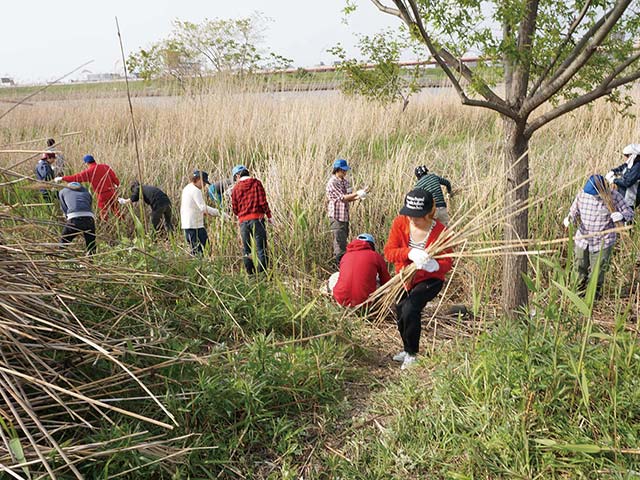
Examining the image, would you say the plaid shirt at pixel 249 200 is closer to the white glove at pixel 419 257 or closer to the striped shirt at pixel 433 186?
the striped shirt at pixel 433 186

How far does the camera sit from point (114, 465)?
80.6 inches

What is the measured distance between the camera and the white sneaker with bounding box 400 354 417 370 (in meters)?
3.12

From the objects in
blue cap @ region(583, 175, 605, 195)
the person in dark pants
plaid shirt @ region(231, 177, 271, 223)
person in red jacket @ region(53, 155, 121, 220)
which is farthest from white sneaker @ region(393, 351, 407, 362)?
person in red jacket @ region(53, 155, 121, 220)

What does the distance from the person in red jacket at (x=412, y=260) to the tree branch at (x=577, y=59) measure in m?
0.81

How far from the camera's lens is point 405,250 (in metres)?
3.22

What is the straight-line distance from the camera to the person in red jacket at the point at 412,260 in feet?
10.4

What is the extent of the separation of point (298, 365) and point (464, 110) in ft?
30.5

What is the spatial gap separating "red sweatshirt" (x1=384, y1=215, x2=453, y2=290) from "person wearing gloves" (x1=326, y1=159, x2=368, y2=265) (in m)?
1.96

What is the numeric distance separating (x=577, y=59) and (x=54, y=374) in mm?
2846

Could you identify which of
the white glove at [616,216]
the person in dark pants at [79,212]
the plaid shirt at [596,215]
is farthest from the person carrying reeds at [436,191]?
the person in dark pants at [79,212]

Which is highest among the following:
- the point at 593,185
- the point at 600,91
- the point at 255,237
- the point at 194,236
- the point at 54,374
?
the point at 600,91

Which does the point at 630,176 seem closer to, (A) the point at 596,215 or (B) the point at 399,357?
(A) the point at 596,215

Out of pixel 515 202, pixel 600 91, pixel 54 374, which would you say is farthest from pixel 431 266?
pixel 54 374

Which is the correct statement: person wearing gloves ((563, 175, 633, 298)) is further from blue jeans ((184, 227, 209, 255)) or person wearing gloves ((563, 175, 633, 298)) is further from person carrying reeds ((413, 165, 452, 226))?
blue jeans ((184, 227, 209, 255))
